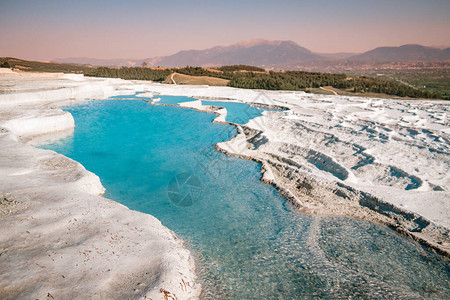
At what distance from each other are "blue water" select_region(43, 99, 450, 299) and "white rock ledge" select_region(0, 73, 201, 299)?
0.59 metres

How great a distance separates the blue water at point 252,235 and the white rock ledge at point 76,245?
0.59m

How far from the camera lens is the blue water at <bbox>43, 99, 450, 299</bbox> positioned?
11.5 ft

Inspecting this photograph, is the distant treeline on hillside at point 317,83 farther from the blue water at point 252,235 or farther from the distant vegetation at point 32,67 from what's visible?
the blue water at point 252,235

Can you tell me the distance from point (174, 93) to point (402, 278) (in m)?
19.3

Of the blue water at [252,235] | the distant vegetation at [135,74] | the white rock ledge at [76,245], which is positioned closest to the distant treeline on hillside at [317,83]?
the distant vegetation at [135,74]

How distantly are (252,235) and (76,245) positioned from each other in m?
2.52

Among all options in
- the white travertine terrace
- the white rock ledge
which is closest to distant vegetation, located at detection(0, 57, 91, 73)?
the white travertine terrace

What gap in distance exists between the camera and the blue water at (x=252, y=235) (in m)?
3.49

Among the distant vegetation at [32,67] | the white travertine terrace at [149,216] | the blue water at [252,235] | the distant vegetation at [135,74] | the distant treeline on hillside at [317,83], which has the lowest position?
the blue water at [252,235]

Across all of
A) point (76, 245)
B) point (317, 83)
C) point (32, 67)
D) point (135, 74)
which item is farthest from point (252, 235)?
point (32, 67)

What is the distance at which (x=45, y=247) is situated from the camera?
3219 mm

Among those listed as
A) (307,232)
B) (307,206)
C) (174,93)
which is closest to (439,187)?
(307,206)

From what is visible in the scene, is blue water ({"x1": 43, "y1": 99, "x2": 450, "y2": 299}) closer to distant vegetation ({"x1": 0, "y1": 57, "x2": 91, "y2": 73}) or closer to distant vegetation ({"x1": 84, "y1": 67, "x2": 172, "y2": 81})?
distant vegetation ({"x1": 84, "y1": 67, "x2": 172, "y2": 81})

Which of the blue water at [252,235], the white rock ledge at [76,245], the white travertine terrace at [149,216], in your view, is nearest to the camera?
the white rock ledge at [76,245]
